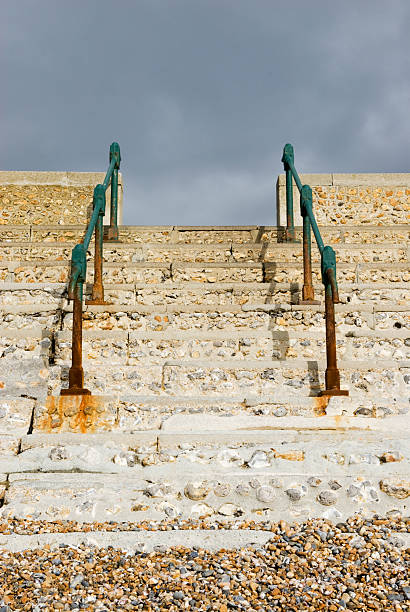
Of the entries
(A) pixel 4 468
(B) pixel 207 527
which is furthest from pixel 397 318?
(A) pixel 4 468

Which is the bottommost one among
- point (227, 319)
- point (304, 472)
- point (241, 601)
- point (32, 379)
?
point (241, 601)

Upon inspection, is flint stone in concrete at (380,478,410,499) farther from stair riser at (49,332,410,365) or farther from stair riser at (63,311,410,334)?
stair riser at (63,311,410,334)

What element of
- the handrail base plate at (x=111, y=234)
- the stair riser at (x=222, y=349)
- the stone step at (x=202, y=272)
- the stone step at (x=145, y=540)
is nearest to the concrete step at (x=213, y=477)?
the stone step at (x=145, y=540)

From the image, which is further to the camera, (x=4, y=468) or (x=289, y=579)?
(x=4, y=468)

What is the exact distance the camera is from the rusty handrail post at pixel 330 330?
424 centimetres

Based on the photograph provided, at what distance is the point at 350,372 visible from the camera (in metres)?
4.61

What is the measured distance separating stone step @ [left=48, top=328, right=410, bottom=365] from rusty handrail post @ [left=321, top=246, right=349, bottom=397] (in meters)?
0.49

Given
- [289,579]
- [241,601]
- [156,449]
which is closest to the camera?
[241,601]

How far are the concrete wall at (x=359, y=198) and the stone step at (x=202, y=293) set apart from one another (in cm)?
425

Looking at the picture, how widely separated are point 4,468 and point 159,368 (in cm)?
149

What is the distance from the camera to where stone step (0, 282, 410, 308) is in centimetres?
575

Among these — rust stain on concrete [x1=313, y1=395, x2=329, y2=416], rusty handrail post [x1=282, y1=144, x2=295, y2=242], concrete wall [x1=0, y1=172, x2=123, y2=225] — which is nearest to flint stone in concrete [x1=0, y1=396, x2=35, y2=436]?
rust stain on concrete [x1=313, y1=395, x2=329, y2=416]

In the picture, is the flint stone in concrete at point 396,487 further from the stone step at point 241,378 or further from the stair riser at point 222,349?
the stair riser at point 222,349

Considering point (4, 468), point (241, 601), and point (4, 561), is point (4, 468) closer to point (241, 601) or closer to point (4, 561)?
point (4, 561)
